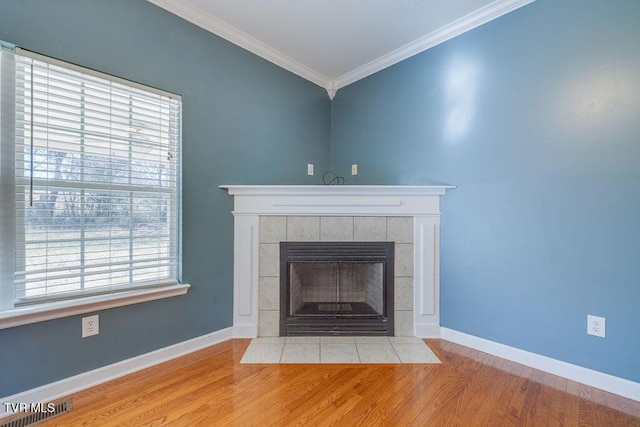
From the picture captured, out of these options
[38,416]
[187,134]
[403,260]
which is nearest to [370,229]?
[403,260]

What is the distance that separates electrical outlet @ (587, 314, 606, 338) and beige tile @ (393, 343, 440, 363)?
918 mm

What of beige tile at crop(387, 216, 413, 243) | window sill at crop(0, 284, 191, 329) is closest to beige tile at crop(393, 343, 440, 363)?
beige tile at crop(387, 216, 413, 243)

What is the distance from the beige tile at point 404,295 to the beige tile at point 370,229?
41 cm

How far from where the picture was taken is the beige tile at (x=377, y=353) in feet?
6.27

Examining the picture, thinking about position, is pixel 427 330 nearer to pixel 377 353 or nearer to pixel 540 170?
pixel 377 353

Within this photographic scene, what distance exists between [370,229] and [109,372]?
2.04 metres

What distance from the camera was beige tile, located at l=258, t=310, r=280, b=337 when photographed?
227 cm

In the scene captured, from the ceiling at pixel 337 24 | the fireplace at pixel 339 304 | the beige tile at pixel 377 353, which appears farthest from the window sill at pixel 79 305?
the ceiling at pixel 337 24

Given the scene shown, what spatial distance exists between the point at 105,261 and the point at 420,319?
7.73ft

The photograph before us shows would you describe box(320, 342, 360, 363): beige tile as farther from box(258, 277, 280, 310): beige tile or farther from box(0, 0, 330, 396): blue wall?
box(0, 0, 330, 396): blue wall

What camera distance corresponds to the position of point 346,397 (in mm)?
1529

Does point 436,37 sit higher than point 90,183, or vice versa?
point 436,37

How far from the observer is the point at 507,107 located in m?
1.94

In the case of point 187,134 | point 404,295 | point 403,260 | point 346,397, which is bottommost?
point 346,397
